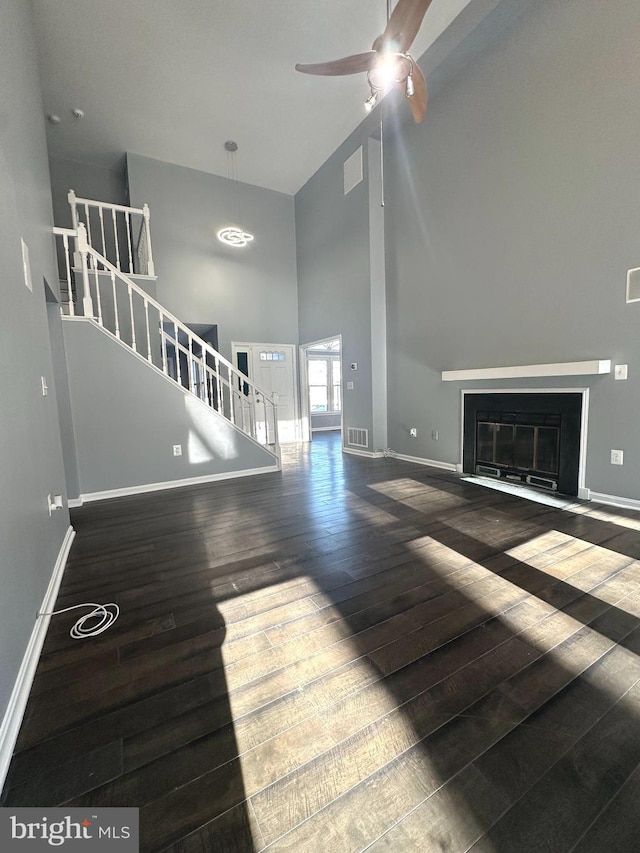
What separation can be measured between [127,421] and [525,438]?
176 inches

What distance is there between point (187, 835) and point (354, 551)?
170cm

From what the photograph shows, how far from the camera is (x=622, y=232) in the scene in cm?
304

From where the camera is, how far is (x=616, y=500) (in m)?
3.25

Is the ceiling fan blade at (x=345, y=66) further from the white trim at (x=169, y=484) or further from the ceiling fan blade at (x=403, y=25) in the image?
the white trim at (x=169, y=484)

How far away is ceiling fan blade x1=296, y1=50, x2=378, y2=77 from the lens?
2.95m

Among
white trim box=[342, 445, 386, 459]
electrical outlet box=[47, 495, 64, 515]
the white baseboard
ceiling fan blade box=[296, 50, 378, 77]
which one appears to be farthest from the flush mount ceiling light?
the white baseboard

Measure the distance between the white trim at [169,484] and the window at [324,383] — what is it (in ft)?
14.9

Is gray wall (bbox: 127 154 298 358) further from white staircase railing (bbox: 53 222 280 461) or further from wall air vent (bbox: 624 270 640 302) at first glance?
wall air vent (bbox: 624 270 640 302)

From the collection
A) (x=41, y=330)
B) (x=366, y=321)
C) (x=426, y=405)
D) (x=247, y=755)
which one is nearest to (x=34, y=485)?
(x=41, y=330)

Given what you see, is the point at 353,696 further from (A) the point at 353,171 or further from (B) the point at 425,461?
(A) the point at 353,171

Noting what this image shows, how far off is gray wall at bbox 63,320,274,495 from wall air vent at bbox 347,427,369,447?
2.45 metres

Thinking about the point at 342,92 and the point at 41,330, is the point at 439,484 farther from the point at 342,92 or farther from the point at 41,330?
the point at 342,92

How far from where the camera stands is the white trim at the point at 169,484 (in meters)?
3.90

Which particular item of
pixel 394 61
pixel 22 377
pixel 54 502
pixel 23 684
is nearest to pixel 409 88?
pixel 394 61
